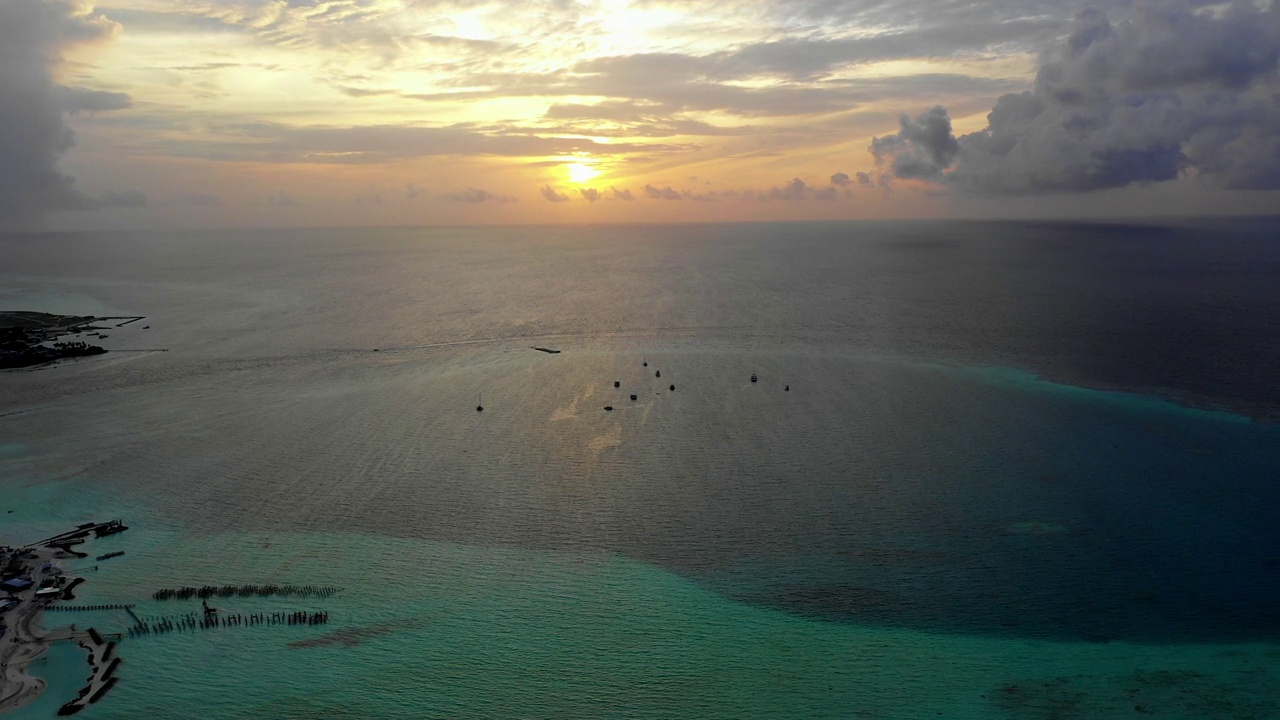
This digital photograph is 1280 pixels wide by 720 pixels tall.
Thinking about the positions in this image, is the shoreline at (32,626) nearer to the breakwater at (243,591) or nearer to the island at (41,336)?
the breakwater at (243,591)

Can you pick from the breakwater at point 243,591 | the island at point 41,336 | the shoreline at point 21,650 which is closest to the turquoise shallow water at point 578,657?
the breakwater at point 243,591

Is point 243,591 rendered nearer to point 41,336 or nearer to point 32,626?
point 32,626

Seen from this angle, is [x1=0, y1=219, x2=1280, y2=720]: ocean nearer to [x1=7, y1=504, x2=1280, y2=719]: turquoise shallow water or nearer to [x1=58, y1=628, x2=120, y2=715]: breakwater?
[x1=7, y1=504, x2=1280, y2=719]: turquoise shallow water

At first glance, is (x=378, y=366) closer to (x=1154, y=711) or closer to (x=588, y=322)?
(x=588, y=322)

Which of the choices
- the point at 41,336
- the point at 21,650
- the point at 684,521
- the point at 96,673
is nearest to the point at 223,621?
the point at 96,673

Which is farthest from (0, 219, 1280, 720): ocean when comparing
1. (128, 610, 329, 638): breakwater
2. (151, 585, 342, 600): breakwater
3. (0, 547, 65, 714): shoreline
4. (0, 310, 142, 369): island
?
(0, 310, 142, 369): island

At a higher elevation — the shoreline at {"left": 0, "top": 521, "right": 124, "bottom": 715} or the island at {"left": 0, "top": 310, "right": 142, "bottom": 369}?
the island at {"left": 0, "top": 310, "right": 142, "bottom": 369}
